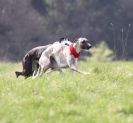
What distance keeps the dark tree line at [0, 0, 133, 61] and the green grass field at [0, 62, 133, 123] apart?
121 ft

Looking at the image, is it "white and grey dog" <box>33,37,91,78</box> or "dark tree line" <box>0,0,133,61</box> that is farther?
"dark tree line" <box>0,0,133,61</box>

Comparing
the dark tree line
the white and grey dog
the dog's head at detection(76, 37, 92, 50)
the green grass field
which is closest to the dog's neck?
the white and grey dog

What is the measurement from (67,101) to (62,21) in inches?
1762

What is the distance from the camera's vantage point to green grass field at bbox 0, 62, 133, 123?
27.9ft

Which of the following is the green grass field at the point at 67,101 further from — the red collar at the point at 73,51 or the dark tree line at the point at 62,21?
the dark tree line at the point at 62,21

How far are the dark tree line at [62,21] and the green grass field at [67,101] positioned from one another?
121ft

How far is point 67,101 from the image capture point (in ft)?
30.8

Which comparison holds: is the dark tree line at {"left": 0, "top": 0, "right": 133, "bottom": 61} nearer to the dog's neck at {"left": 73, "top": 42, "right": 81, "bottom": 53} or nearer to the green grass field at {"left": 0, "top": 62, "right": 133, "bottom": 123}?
the dog's neck at {"left": 73, "top": 42, "right": 81, "bottom": 53}

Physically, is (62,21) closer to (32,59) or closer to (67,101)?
(32,59)

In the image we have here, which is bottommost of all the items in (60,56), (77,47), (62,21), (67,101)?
(67,101)

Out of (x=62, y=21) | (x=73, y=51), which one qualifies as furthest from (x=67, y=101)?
(x=62, y=21)

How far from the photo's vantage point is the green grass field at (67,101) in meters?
8.50

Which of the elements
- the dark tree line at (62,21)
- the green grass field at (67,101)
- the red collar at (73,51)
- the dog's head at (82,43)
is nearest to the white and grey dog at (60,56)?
the red collar at (73,51)

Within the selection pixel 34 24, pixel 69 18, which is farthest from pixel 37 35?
pixel 69 18
